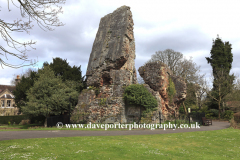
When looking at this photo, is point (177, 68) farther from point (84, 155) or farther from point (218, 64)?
point (84, 155)

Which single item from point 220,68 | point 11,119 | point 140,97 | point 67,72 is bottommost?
point 11,119

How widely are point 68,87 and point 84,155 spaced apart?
1983cm

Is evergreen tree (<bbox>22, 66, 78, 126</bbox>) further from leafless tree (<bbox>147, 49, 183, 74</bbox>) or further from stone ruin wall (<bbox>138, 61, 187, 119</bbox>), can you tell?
leafless tree (<bbox>147, 49, 183, 74</bbox>)

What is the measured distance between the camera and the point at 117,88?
2234 cm

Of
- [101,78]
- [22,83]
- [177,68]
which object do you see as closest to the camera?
[101,78]

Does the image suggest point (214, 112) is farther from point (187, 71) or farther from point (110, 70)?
point (110, 70)

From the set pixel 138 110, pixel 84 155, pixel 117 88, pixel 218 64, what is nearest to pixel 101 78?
pixel 117 88

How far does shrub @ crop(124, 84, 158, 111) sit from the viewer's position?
20.4 metres

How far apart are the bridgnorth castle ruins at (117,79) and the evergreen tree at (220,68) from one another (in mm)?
12889

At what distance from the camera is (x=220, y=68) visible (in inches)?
1437

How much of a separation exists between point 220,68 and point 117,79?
79.6ft

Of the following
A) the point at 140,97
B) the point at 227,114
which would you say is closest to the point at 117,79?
the point at 140,97

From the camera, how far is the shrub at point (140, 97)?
20.4m

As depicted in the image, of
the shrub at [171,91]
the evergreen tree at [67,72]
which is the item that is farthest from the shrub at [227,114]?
the evergreen tree at [67,72]
